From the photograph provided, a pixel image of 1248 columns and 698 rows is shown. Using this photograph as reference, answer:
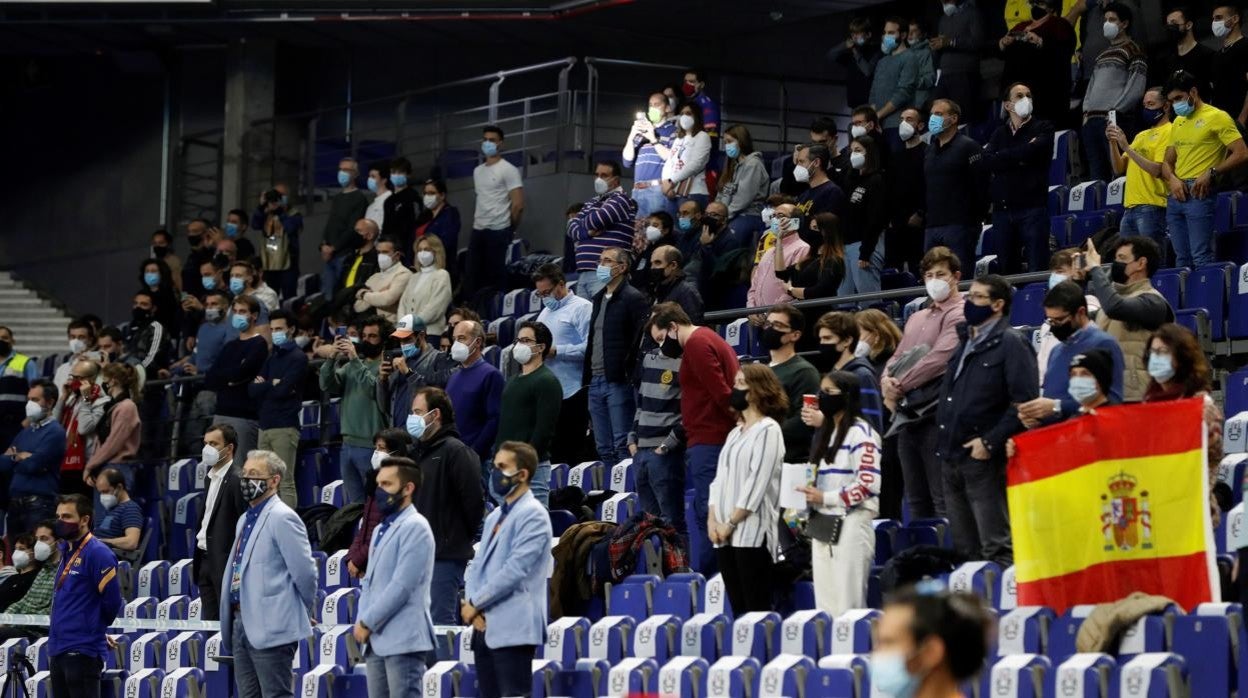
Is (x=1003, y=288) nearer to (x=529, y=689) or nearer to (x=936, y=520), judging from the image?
(x=936, y=520)

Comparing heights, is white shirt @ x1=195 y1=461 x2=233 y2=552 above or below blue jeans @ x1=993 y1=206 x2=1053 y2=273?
below

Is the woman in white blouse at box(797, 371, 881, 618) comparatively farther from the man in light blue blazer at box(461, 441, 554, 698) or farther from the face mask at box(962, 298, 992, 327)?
the man in light blue blazer at box(461, 441, 554, 698)

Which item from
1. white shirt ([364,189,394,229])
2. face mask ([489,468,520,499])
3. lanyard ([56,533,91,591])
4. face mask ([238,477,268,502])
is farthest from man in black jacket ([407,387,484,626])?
white shirt ([364,189,394,229])

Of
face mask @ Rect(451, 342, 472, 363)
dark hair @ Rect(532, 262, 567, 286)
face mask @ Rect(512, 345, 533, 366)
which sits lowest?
face mask @ Rect(512, 345, 533, 366)

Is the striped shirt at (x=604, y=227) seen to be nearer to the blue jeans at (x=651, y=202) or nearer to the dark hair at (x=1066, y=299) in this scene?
the blue jeans at (x=651, y=202)

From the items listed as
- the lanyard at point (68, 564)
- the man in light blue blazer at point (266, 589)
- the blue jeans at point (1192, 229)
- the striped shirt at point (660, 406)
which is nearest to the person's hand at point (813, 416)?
the striped shirt at point (660, 406)

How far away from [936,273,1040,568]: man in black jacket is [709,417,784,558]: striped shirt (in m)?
0.77

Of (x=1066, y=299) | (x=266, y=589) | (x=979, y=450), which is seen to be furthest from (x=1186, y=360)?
(x=266, y=589)

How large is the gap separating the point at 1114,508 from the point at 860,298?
3.84 m

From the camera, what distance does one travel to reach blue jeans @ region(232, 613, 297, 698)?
402 inches

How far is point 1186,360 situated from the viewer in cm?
861

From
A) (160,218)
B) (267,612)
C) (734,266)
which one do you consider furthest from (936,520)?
(160,218)

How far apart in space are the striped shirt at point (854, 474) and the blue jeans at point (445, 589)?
2100 millimetres

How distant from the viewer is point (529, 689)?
31.0 feet
